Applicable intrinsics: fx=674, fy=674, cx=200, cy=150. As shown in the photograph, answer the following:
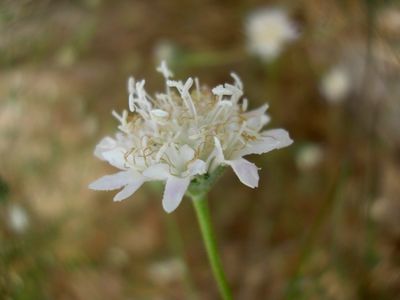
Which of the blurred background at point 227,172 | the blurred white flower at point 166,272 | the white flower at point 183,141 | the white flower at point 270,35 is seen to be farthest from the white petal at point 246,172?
the white flower at point 270,35

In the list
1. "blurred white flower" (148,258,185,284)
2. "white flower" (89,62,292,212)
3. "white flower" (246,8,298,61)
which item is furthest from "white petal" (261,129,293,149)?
"white flower" (246,8,298,61)

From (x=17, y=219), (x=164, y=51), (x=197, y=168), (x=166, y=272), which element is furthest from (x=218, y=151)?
(x=164, y=51)

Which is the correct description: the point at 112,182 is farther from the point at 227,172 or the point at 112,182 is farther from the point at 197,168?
the point at 227,172

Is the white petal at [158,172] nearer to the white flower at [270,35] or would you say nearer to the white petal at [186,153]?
the white petal at [186,153]

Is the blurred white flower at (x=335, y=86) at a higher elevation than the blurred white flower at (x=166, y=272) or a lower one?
higher

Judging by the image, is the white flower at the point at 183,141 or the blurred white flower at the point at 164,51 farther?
the blurred white flower at the point at 164,51

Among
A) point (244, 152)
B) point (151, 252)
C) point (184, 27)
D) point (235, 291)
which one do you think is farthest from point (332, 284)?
point (184, 27)

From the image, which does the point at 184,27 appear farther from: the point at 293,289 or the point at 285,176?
the point at 293,289
